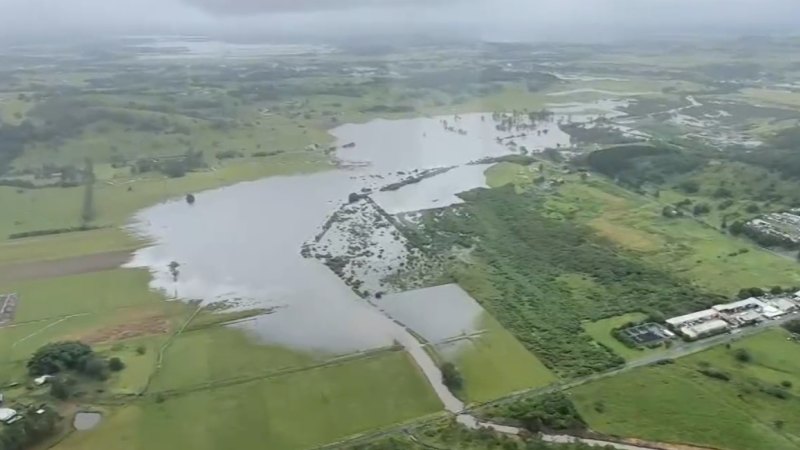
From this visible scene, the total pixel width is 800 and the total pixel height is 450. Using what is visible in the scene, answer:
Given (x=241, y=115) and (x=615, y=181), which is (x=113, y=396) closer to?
(x=615, y=181)

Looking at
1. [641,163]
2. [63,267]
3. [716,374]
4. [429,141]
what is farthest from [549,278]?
[429,141]

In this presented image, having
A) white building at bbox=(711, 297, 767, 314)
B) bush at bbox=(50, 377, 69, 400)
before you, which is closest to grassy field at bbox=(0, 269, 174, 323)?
bush at bbox=(50, 377, 69, 400)

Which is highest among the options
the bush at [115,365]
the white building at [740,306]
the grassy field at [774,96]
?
the bush at [115,365]

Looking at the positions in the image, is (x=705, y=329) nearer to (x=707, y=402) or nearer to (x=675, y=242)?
(x=707, y=402)

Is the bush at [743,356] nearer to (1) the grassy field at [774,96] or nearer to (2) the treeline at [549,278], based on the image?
(2) the treeline at [549,278]

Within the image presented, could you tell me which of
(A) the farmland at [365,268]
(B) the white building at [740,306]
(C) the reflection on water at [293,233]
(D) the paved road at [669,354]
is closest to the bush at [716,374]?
(A) the farmland at [365,268]

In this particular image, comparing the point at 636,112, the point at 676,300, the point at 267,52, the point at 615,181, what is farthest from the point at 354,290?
the point at 267,52
